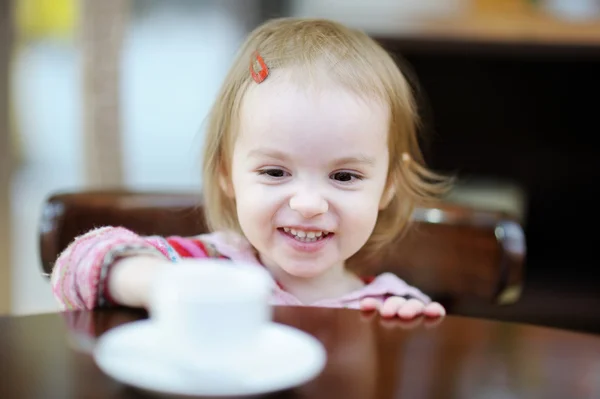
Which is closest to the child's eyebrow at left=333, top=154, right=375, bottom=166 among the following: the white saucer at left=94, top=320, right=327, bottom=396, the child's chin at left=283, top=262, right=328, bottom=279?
the child's chin at left=283, top=262, right=328, bottom=279

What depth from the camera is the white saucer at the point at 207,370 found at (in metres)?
0.59

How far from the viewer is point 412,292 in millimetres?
1180

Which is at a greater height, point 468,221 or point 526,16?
point 526,16

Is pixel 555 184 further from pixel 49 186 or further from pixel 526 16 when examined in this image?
pixel 49 186

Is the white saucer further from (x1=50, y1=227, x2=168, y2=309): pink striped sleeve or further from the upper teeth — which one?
the upper teeth

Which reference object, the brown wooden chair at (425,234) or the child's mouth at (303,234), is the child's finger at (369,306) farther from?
the brown wooden chair at (425,234)

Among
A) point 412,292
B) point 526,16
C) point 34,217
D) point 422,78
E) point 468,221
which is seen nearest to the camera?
point 412,292

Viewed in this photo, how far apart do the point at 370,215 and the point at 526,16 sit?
184cm

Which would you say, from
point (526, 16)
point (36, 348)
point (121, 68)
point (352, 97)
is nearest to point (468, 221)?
point (352, 97)

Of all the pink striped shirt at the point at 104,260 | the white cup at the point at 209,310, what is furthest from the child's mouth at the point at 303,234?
the white cup at the point at 209,310

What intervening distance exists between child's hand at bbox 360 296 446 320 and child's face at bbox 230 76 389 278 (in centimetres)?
15

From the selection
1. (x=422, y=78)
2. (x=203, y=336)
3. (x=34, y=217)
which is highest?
(x=203, y=336)

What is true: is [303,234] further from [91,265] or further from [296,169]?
[91,265]

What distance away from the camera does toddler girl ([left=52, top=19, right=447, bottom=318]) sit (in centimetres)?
96
